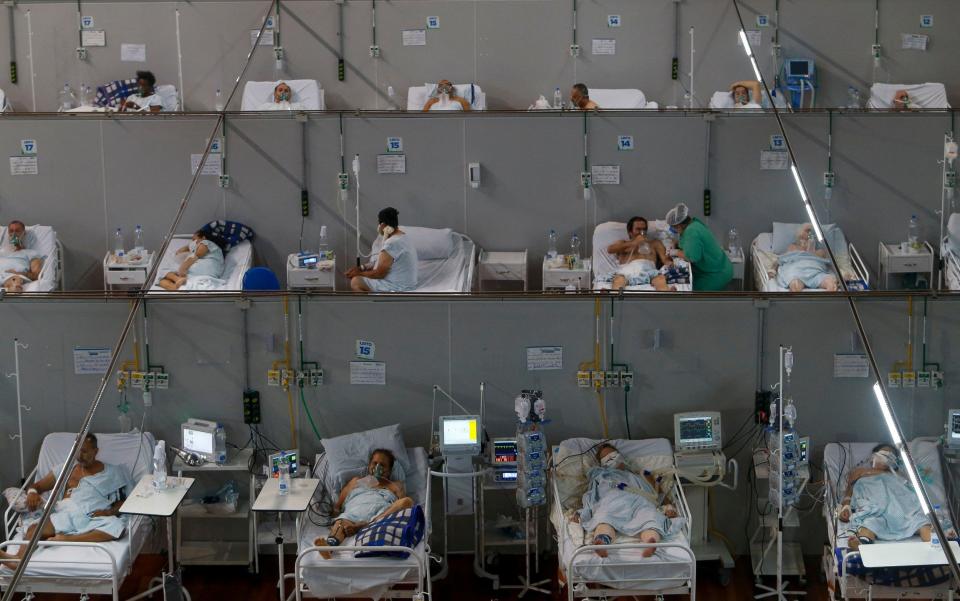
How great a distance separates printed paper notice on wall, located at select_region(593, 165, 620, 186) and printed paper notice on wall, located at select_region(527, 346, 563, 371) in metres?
2.12

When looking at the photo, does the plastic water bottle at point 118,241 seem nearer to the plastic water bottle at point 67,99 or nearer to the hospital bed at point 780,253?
the plastic water bottle at point 67,99

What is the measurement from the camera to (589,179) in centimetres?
709

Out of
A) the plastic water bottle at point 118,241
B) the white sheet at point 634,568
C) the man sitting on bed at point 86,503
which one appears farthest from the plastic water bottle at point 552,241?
the man sitting on bed at point 86,503

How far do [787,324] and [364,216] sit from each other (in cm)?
318

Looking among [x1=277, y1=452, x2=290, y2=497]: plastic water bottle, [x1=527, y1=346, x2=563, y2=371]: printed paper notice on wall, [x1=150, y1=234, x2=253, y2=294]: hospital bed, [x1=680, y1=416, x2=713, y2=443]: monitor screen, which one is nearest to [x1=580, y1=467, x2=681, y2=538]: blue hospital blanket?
[x1=680, y1=416, x2=713, y2=443]: monitor screen

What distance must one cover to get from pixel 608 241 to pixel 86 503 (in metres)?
3.77

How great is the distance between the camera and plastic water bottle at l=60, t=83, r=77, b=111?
346 inches

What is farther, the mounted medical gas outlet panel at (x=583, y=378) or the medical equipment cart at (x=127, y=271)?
the medical equipment cart at (x=127, y=271)

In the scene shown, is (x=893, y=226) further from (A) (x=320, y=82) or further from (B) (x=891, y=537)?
(A) (x=320, y=82)

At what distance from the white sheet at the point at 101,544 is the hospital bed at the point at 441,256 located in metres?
2.24

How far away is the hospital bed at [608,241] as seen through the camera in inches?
271

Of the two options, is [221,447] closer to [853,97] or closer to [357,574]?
[357,574]

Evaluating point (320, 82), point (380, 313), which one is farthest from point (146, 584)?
point (320, 82)

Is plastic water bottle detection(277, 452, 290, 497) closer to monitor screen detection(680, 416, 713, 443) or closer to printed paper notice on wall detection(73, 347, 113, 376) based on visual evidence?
printed paper notice on wall detection(73, 347, 113, 376)
